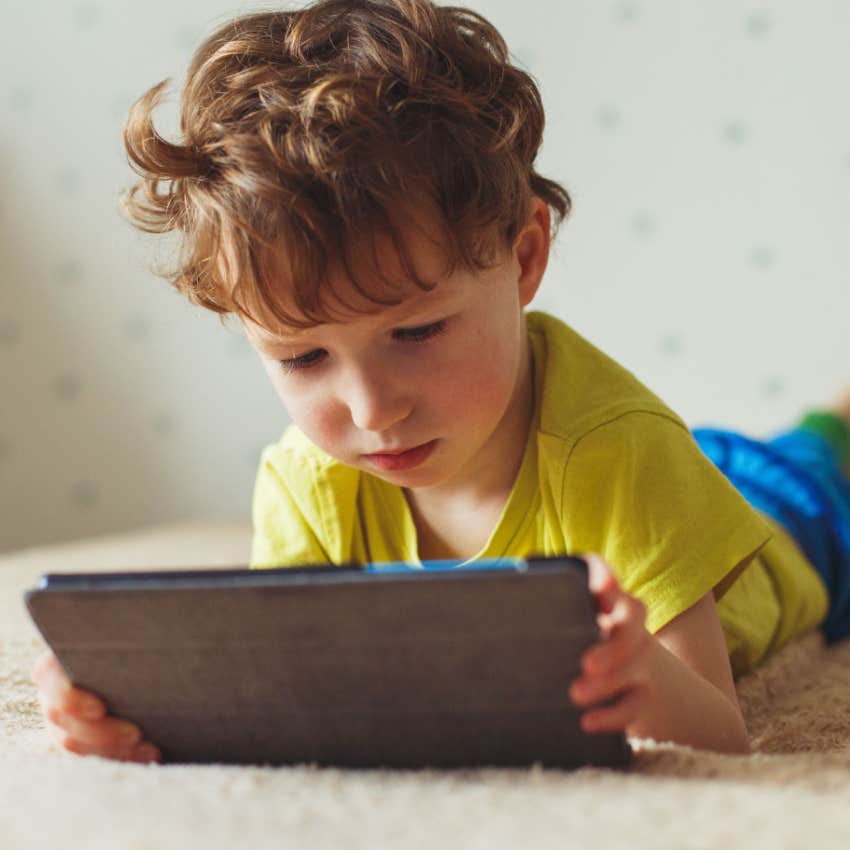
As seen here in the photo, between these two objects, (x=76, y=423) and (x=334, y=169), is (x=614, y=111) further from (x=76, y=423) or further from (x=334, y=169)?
(x=334, y=169)

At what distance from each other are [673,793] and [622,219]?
1.56 metres

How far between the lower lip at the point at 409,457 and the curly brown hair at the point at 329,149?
126mm

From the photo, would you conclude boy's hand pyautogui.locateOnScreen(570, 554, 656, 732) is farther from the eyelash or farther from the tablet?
the eyelash

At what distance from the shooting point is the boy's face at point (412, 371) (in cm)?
80

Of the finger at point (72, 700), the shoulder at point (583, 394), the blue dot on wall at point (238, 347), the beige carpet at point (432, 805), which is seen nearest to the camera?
the beige carpet at point (432, 805)

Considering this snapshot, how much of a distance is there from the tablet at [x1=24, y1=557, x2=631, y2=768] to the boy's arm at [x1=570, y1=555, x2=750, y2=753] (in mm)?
13

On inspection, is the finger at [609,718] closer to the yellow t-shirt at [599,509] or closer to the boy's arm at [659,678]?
the boy's arm at [659,678]

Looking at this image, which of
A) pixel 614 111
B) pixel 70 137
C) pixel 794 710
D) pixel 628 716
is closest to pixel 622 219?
pixel 614 111

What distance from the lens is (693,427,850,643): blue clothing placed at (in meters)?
1.34

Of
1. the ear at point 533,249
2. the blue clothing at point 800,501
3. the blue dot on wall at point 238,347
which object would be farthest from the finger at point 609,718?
the blue dot on wall at point 238,347

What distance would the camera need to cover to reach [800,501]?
54.0 inches

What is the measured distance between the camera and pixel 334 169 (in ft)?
2.51

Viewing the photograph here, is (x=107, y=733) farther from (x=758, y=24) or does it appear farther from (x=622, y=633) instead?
(x=758, y=24)

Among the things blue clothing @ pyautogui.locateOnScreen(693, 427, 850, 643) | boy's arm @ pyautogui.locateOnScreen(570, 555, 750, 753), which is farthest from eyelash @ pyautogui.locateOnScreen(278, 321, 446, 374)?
blue clothing @ pyautogui.locateOnScreen(693, 427, 850, 643)
